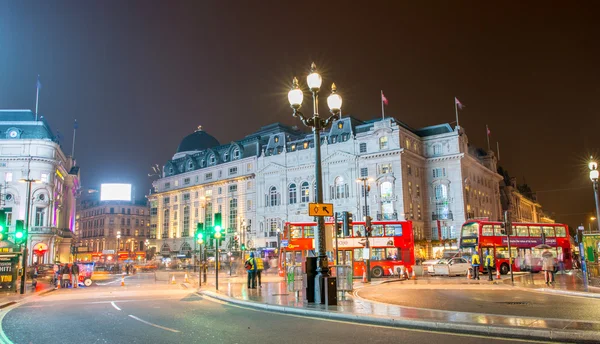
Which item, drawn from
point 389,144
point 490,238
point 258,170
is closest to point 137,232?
point 258,170

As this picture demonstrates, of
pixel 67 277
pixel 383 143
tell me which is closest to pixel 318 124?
pixel 67 277

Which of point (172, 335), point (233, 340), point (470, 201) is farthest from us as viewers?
point (470, 201)

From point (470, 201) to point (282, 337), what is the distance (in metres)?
68.6

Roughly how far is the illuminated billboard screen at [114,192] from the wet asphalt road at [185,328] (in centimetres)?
7840

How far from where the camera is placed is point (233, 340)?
10.1 metres

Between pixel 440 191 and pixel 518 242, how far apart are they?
3328cm

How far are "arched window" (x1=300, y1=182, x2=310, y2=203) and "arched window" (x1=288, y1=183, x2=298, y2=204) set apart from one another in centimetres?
105

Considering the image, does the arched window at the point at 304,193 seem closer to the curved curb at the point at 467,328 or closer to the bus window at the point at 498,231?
the bus window at the point at 498,231

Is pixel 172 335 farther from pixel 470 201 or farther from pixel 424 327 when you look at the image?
pixel 470 201

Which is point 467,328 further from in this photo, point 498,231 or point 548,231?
point 548,231

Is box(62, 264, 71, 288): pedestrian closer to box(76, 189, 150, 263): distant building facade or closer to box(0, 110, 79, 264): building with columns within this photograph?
box(0, 110, 79, 264): building with columns

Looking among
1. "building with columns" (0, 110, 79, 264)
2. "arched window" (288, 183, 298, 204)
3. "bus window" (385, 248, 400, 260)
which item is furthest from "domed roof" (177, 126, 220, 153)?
"bus window" (385, 248, 400, 260)

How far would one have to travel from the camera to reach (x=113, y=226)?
12456cm

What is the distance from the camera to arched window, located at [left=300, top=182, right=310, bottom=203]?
78.2 meters
